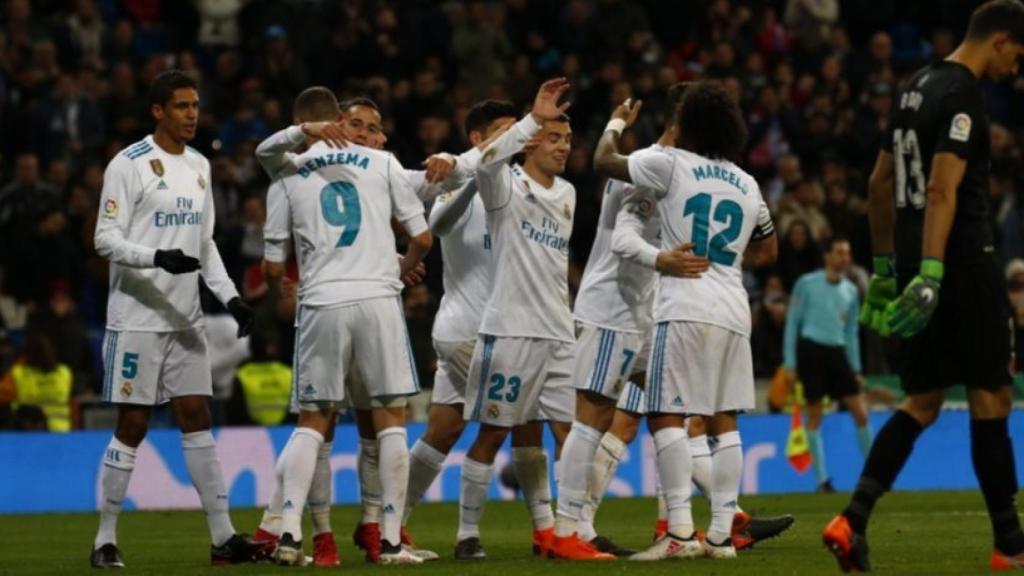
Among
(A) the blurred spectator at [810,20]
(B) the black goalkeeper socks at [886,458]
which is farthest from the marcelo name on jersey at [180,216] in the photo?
(A) the blurred spectator at [810,20]

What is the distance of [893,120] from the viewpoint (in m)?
9.03

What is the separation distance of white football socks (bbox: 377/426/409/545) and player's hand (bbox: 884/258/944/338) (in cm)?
285

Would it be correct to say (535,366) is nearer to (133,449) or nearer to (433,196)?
(433,196)

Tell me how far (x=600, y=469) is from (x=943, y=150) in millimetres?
3064

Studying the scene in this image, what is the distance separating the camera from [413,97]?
23328 millimetres

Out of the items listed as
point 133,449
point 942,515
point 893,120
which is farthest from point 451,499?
point 893,120

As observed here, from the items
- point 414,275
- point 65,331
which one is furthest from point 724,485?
point 65,331

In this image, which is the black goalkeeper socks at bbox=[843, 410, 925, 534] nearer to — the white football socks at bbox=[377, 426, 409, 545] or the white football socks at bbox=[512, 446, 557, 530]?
the white football socks at bbox=[377, 426, 409, 545]

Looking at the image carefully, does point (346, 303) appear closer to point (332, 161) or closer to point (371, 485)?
point (332, 161)

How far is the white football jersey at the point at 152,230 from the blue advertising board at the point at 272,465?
7608 mm

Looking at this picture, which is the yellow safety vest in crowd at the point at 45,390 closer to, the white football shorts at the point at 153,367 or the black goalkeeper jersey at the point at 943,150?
the white football shorts at the point at 153,367

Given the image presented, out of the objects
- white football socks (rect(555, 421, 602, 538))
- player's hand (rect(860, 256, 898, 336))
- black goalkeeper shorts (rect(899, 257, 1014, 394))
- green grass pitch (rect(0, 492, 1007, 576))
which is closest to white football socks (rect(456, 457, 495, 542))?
green grass pitch (rect(0, 492, 1007, 576))

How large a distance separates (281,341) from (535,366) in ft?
32.8

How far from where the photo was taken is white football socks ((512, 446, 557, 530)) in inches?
435
